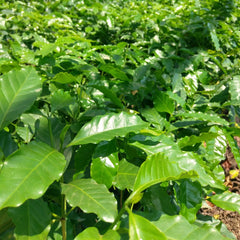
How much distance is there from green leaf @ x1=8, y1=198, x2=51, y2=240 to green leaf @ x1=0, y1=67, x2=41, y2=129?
0.25 metres

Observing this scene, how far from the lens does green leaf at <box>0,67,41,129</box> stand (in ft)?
2.56

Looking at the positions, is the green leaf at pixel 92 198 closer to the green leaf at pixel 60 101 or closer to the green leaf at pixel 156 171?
the green leaf at pixel 156 171

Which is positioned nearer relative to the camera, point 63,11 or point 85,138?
point 85,138

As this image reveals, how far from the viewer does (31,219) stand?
661 mm

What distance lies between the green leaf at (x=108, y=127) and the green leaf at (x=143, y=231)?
269mm

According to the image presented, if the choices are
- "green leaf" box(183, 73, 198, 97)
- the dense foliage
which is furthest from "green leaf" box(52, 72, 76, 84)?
"green leaf" box(183, 73, 198, 97)

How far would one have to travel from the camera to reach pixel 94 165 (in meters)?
0.89

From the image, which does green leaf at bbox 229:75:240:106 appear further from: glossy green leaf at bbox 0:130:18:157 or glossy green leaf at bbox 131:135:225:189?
glossy green leaf at bbox 0:130:18:157

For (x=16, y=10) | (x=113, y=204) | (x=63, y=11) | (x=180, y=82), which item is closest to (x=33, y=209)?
(x=113, y=204)

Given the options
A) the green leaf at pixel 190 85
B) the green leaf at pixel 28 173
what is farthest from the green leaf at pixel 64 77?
the green leaf at pixel 190 85

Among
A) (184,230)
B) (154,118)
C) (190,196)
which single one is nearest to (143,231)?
(184,230)

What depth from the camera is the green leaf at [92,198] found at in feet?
2.25

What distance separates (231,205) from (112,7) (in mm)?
2832

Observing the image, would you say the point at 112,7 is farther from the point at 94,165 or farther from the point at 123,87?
the point at 94,165
